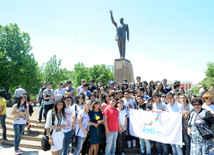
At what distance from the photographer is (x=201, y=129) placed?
353 cm

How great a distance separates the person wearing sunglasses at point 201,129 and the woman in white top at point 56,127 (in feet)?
10.7

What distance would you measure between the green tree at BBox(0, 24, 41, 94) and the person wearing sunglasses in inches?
1040

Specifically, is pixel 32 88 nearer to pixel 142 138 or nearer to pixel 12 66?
pixel 12 66

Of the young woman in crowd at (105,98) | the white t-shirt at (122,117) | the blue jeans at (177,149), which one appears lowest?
the blue jeans at (177,149)

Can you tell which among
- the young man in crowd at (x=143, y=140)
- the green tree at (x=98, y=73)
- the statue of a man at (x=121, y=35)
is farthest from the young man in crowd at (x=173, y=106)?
the green tree at (x=98, y=73)

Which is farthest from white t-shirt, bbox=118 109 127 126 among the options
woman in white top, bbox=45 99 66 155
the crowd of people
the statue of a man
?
the statue of a man

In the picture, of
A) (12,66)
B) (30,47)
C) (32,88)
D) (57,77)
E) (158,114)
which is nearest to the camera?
(158,114)

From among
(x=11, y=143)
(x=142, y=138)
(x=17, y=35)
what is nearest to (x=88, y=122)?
(x=142, y=138)

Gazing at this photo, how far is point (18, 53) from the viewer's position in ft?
82.7

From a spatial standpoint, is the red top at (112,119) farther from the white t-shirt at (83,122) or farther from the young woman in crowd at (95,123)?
the white t-shirt at (83,122)

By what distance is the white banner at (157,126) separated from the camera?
4.48 metres

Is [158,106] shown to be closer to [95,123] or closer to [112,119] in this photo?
[112,119]

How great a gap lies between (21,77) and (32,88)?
18.6ft

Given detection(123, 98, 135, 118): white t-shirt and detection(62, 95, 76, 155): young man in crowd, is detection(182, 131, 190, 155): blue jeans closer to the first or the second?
detection(123, 98, 135, 118): white t-shirt
